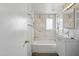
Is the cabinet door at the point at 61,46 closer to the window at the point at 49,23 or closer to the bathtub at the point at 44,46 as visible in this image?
the bathtub at the point at 44,46

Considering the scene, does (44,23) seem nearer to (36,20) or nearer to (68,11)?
(36,20)

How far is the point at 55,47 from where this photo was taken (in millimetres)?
2994

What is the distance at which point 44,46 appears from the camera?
2857 mm

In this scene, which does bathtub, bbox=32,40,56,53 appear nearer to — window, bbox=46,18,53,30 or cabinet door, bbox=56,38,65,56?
cabinet door, bbox=56,38,65,56

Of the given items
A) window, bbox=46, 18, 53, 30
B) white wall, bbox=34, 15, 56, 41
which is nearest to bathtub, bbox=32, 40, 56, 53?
white wall, bbox=34, 15, 56, 41

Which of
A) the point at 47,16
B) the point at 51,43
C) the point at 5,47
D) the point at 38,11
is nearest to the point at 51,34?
the point at 51,43

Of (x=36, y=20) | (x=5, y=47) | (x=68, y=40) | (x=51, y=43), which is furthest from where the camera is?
(x=51, y=43)

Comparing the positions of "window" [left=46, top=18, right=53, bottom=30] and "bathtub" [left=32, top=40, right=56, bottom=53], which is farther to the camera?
"window" [left=46, top=18, right=53, bottom=30]

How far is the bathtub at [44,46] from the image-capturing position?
9.33 ft

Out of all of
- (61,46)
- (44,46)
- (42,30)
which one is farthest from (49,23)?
(61,46)

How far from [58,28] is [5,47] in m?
2.60

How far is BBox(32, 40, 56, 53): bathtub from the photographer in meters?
2.84

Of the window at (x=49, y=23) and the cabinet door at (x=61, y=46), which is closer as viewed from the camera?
the cabinet door at (x=61, y=46)

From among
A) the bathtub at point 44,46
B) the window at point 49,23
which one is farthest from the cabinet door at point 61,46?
the window at point 49,23
